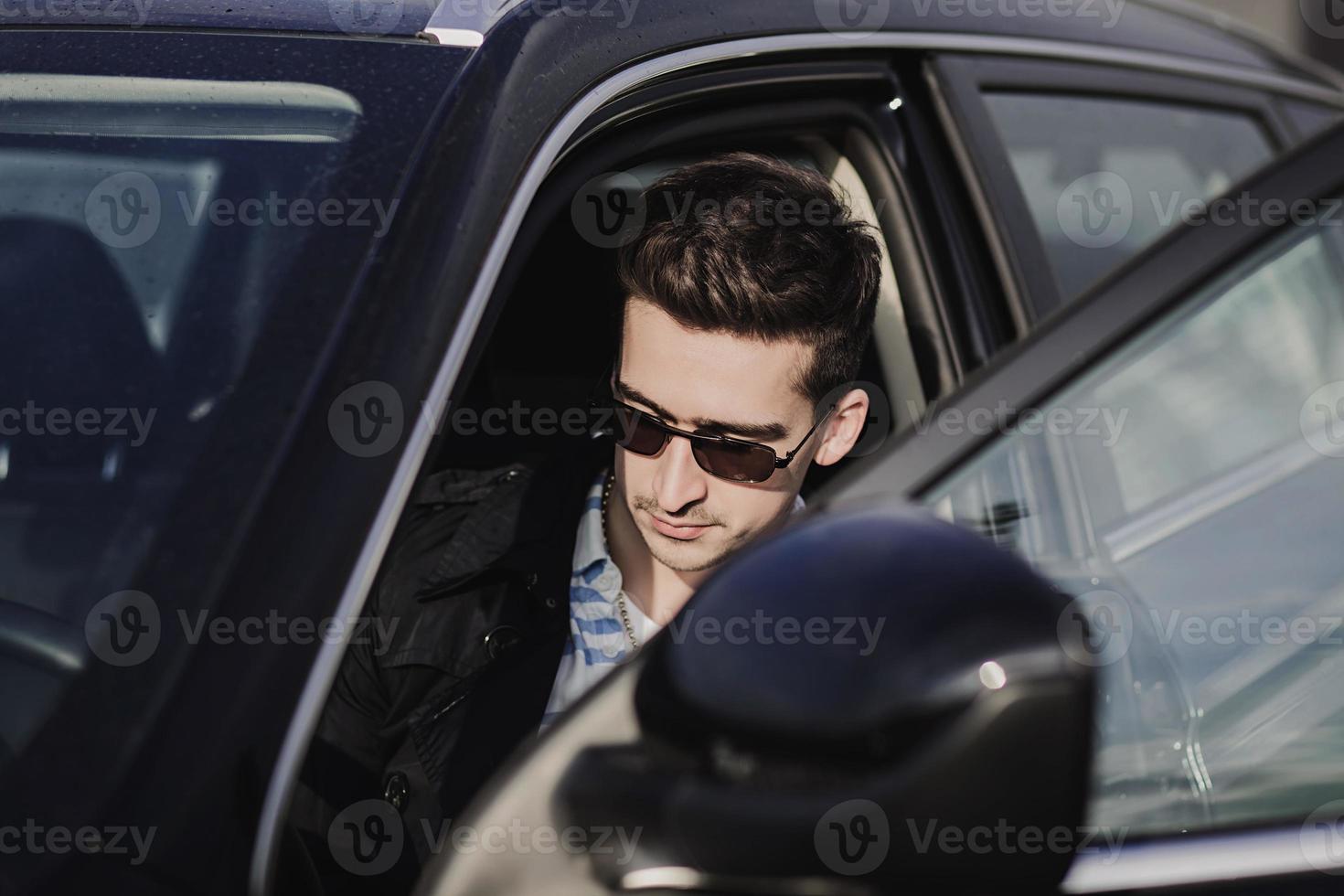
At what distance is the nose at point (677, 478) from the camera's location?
6.62ft

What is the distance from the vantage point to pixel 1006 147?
7.59 ft

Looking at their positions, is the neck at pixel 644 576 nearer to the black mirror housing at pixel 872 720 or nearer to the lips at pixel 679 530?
the lips at pixel 679 530

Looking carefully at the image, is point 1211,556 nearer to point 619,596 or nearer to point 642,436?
point 642,436

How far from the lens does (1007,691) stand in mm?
837

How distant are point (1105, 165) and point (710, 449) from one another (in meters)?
0.98

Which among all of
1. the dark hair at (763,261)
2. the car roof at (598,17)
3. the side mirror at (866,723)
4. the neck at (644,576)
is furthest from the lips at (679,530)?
the side mirror at (866,723)

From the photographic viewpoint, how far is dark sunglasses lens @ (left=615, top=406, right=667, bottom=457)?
6.66ft

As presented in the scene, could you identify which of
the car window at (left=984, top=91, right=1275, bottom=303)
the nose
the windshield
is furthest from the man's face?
the windshield

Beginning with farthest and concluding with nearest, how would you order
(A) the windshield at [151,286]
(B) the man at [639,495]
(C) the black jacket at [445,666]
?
(B) the man at [639,495] → (C) the black jacket at [445,666] → (A) the windshield at [151,286]

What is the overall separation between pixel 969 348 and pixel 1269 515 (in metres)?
1.03

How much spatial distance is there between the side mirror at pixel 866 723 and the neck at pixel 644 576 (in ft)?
4.10

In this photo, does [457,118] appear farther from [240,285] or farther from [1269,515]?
[1269,515]

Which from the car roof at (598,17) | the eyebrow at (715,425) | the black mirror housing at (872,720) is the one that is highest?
the car roof at (598,17)

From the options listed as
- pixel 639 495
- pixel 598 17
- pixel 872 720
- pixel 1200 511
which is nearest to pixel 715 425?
pixel 639 495
